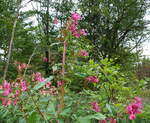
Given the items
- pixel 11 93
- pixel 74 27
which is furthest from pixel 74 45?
pixel 11 93

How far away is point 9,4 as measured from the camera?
8820 millimetres

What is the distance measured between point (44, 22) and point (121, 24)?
3.45 meters

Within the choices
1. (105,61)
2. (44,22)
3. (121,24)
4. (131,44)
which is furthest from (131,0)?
(105,61)

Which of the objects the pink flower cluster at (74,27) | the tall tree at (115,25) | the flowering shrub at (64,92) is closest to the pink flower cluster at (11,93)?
the flowering shrub at (64,92)

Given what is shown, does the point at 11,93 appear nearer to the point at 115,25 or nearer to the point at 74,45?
the point at 74,45

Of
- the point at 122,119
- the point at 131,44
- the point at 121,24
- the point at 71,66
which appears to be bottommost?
the point at 122,119

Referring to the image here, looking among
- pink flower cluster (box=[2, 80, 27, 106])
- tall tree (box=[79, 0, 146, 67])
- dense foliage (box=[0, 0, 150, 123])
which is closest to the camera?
pink flower cluster (box=[2, 80, 27, 106])

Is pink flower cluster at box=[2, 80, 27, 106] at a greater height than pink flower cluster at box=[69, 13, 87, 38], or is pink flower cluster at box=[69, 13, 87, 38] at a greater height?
pink flower cluster at box=[69, 13, 87, 38]

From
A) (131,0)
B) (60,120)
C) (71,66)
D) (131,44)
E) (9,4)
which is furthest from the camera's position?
(131,44)

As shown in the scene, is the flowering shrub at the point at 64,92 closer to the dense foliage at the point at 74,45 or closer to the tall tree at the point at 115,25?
the dense foliage at the point at 74,45

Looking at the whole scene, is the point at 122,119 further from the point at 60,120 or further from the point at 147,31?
the point at 147,31

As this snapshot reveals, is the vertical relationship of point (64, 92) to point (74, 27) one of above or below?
below

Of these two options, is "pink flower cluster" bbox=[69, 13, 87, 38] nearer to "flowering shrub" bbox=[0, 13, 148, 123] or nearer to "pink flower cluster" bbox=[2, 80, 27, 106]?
"flowering shrub" bbox=[0, 13, 148, 123]

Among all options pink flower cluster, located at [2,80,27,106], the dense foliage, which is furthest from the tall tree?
pink flower cluster, located at [2,80,27,106]
